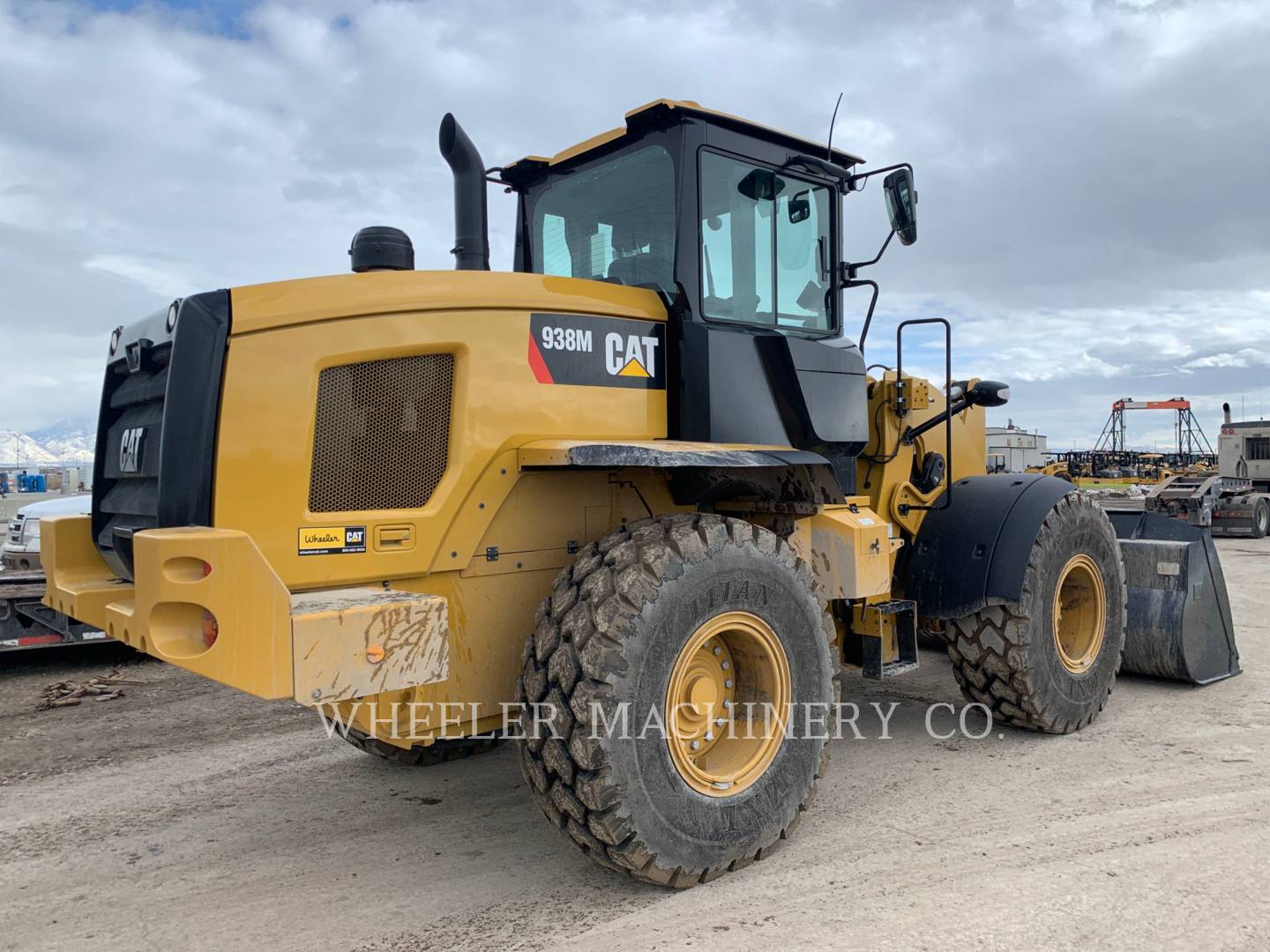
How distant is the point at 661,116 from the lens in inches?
166

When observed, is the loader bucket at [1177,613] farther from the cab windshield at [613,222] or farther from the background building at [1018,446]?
the background building at [1018,446]

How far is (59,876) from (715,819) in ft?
8.45

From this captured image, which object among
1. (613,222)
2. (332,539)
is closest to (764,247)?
(613,222)

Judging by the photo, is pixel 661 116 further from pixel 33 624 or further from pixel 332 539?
pixel 33 624

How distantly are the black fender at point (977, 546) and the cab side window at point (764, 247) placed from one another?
54.8 inches

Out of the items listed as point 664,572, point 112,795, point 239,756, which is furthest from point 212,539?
point 239,756

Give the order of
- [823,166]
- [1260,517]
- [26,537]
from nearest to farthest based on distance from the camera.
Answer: [823,166] < [26,537] < [1260,517]

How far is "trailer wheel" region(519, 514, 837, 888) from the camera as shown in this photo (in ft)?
10.6

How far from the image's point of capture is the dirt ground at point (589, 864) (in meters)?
3.19

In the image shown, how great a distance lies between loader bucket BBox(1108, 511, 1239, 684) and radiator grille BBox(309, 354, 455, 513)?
16.9 feet

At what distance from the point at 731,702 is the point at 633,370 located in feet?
4.65

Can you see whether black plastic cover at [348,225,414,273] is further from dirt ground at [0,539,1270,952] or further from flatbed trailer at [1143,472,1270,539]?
flatbed trailer at [1143,472,1270,539]

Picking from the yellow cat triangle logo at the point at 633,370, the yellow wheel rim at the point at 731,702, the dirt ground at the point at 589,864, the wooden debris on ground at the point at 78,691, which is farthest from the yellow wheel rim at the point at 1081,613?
the wooden debris on ground at the point at 78,691

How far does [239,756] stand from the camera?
17.4ft
